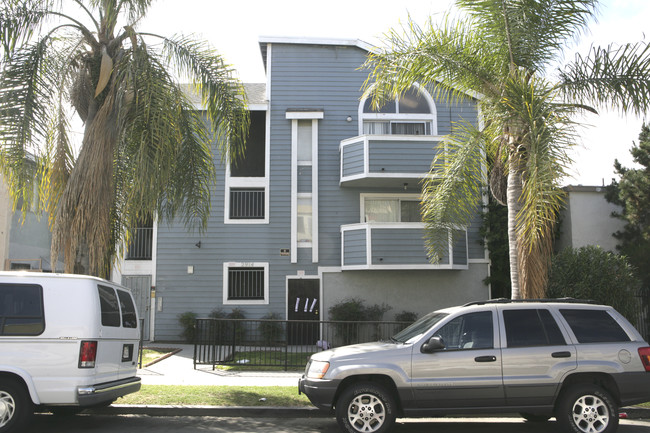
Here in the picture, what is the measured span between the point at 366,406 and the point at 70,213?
608 centimetres

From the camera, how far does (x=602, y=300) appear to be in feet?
44.4

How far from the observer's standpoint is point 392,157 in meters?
17.7

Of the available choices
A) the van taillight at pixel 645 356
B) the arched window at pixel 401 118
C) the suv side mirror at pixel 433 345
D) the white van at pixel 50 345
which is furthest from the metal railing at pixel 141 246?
the van taillight at pixel 645 356

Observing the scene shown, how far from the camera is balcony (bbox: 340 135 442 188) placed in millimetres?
17578

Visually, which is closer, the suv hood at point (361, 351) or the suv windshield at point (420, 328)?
the suv hood at point (361, 351)

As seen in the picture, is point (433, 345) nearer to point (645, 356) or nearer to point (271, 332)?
point (645, 356)

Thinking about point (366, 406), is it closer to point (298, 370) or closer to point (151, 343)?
point (298, 370)

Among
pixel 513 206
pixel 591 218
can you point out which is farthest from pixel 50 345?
pixel 591 218

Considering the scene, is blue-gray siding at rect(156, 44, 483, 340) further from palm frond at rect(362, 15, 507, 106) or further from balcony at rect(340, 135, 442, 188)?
palm frond at rect(362, 15, 507, 106)

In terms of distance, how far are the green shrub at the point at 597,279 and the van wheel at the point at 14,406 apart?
11.9 meters

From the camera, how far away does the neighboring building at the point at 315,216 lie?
17.8 metres

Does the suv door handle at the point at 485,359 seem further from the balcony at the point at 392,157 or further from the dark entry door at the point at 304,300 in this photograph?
the dark entry door at the point at 304,300

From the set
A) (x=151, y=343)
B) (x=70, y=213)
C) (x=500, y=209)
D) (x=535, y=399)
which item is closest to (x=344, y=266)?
(x=500, y=209)

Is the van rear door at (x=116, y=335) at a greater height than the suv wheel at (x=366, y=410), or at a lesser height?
greater
